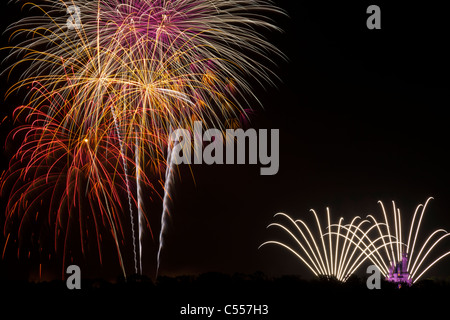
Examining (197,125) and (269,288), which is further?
(197,125)

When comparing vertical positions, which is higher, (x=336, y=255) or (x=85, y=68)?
(x=85, y=68)

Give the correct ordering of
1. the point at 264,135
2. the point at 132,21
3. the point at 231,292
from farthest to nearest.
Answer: the point at 264,135
the point at 132,21
the point at 231,292

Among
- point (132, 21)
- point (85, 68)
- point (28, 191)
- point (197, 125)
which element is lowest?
point (28, 191)
